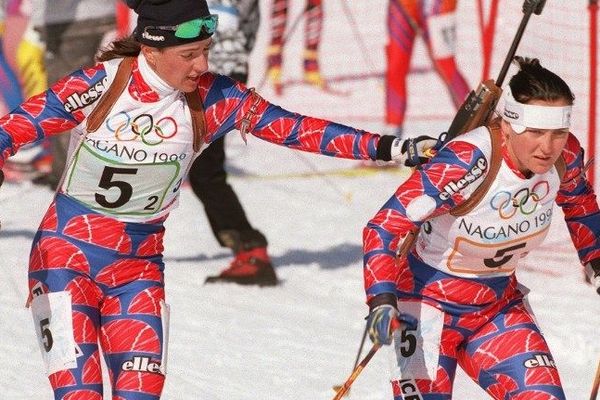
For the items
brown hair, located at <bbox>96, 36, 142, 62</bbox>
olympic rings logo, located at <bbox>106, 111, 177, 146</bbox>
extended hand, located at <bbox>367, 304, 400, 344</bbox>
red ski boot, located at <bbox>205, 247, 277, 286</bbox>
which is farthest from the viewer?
red ski boot, located at <bbox>205, 247, 277, 286</bbox>

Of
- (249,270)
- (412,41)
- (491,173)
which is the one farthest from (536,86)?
(412,41)

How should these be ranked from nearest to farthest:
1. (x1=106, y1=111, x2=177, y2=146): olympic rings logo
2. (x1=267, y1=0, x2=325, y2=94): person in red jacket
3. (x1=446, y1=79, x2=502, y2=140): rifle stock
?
(x1=106, y1=111, x2=177, y2=146): olympic rings logo, (x1=446, y1=79, x2=502, y2=140): rifle stock, (x1=267, y1=0, x2=325, y2=94): person in red jacket

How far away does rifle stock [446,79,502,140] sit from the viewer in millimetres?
5547

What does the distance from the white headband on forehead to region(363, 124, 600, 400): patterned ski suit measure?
0.13 m

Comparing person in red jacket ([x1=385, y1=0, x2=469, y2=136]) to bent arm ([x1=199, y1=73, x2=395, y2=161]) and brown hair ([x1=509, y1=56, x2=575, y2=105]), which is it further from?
brown hair ([x1=509, y1=56, x2=575, y2=105])

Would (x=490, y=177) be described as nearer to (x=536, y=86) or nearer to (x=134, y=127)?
(x=536, y=86)

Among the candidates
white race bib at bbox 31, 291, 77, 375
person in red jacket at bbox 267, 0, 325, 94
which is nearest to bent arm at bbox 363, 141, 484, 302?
white race bib at bbox 31, 291, 77, 375

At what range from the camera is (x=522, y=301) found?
219 inches

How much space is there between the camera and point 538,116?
16.6ft

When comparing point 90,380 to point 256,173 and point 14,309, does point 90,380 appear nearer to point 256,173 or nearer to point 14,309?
point 14,309

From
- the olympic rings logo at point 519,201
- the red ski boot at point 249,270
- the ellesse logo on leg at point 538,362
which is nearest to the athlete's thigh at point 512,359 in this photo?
the ellesse logo on leg at point 538,362

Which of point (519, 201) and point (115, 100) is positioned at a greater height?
point (115, 100)

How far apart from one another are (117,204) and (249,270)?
12.0 ft

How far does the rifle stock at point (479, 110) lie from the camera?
218 inches
